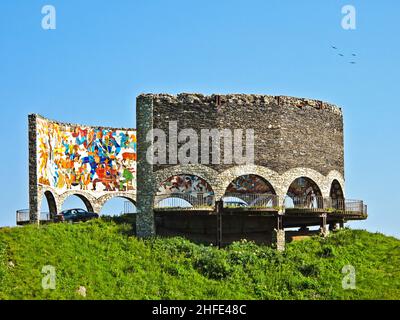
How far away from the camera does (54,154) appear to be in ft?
190

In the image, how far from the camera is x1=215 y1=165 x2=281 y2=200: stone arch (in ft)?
158

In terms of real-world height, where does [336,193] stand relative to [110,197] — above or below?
above


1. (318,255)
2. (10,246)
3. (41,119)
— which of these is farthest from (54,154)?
(318,255)

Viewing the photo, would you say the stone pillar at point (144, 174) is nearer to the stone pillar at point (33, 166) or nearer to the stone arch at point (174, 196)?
the stone arch at point (174, 196)

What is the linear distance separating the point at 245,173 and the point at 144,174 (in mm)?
5589

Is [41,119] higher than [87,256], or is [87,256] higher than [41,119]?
[41,119]

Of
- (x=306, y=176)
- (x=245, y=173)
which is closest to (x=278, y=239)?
(x=245, y=173)

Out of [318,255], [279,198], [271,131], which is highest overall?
[271,131]

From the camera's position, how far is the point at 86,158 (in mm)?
61594

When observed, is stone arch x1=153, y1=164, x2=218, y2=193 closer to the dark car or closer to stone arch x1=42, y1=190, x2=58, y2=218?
the dark car

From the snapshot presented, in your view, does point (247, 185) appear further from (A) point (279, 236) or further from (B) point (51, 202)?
(B) point (51, 202)

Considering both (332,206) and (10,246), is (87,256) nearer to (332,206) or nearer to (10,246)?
(10,246)

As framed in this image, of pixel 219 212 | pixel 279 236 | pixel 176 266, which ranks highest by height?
pixel 219 212

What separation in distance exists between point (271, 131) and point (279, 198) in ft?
12.5
